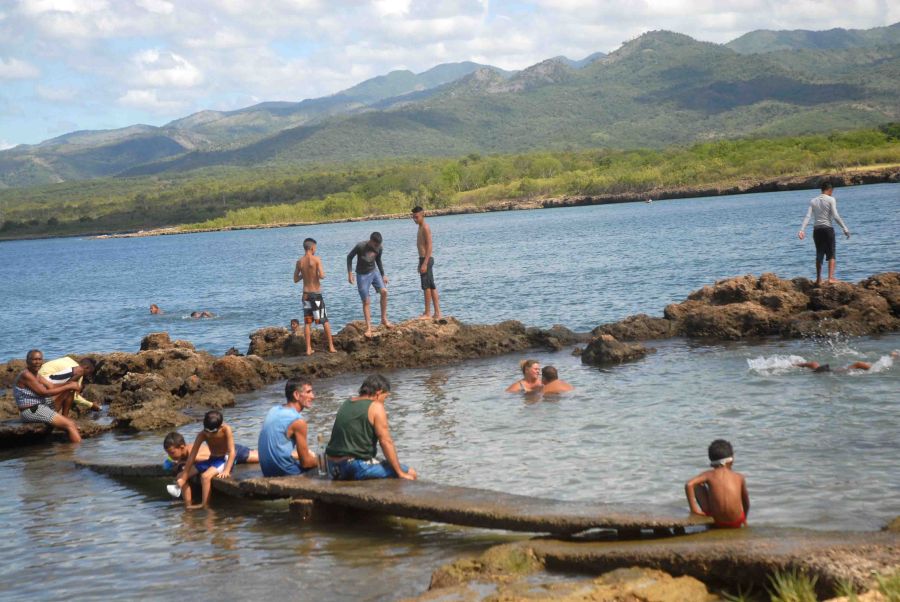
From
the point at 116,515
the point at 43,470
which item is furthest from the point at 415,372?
the point at 116,515

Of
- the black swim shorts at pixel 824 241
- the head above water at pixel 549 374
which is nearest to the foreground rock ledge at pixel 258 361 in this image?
the head above water at pixel 549 374

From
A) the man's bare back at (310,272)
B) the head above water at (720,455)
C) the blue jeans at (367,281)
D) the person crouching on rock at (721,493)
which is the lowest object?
the person crouching on rock at (721,493)

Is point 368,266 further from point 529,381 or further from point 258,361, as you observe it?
point 529,381

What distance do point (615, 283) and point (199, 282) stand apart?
31581 millimetres

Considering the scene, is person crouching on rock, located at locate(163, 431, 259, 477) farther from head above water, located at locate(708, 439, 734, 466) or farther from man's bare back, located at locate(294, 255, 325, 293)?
man's bare back, located at locate(294, 255, 325, 293)

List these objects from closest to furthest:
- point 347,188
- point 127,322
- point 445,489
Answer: point 445,489
point 127,322
point 347,188

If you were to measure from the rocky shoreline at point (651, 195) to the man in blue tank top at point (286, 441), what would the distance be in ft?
235

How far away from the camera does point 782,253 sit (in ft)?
135

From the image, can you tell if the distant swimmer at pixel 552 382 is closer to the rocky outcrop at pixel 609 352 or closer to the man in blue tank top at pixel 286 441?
the rocky outcrop at pixel 609 352

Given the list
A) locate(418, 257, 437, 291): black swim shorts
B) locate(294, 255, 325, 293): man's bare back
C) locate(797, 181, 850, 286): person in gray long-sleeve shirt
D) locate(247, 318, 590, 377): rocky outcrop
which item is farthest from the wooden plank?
locate(797, 181, 850, 286): person in gray long-sleeve shirt

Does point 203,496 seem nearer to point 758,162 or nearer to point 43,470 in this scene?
point 43,470

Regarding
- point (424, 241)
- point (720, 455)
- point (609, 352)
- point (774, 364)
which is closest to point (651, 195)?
point (424, 241)

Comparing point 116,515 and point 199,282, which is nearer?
point 116,515

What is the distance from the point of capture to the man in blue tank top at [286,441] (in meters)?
11.4
